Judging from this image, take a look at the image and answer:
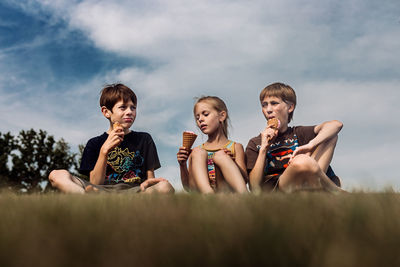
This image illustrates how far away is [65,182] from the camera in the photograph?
501cm

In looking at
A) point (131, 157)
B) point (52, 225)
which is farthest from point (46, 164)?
point (52, 225)

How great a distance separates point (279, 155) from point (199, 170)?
1.31 metres

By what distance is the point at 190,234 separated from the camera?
1.65 metres

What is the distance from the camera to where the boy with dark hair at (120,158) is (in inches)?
203

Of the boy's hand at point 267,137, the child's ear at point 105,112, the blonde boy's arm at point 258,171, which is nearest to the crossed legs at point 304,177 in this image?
the blonde boy's arm at point 258,171

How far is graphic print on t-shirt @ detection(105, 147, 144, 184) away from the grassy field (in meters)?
3.25

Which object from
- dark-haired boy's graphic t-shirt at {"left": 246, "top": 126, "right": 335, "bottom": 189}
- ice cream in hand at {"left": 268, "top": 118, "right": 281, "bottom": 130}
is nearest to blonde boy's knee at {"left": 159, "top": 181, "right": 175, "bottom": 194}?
dark-haired boy's graphic t-shirt at {"left": 246, "top": 126, "right": 335, "bottom": 189}

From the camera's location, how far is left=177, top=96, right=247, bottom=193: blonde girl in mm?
4812

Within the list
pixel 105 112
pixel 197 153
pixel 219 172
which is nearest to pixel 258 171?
pixel 219 172

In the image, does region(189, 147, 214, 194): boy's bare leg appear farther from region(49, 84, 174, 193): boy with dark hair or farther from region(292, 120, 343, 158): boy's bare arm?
region(292, 120, 343, 158): boy's bare arm

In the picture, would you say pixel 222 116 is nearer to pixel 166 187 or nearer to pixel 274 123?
pixel 274 123

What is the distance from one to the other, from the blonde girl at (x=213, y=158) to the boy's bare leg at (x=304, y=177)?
22.4 inches

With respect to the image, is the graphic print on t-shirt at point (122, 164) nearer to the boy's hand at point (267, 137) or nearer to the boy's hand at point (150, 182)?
the boy's hand at point (150, 182)

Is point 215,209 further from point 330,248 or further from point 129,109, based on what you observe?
point 129,109
